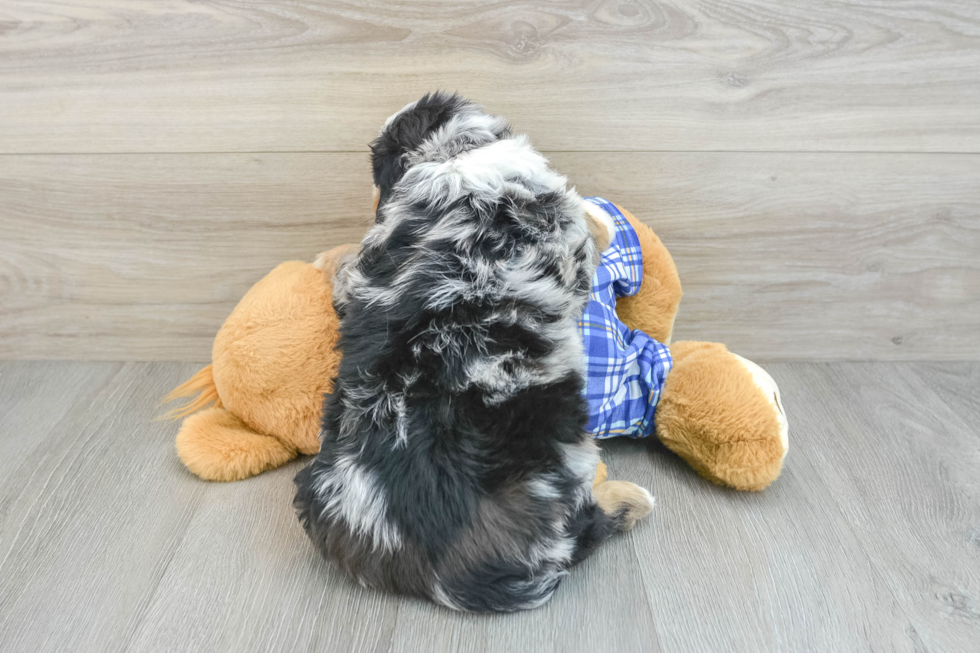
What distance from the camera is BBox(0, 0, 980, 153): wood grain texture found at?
1.25 metres

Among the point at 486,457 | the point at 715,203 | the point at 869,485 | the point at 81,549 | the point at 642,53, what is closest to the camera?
the point at 486,457

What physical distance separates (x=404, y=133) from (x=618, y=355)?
1.59 ft

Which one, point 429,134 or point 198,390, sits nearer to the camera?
point 429,134

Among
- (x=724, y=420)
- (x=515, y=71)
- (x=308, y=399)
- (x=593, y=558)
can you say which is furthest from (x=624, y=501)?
(x=515, y=71)

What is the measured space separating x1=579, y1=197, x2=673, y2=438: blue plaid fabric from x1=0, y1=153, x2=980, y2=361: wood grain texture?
232 millimetres

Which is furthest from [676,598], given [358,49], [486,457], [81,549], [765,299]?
[358,49]

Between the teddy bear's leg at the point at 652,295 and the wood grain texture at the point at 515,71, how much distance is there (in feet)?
0.74

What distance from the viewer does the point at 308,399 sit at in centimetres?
115

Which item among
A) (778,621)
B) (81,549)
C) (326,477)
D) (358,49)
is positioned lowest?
(81,549)

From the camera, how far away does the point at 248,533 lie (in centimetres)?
107

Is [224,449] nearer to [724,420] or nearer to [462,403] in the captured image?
[462,403]

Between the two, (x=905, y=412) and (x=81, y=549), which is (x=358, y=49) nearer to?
(x=81, y=549)

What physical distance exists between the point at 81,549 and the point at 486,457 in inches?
27.1

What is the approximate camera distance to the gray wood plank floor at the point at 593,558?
89cm
